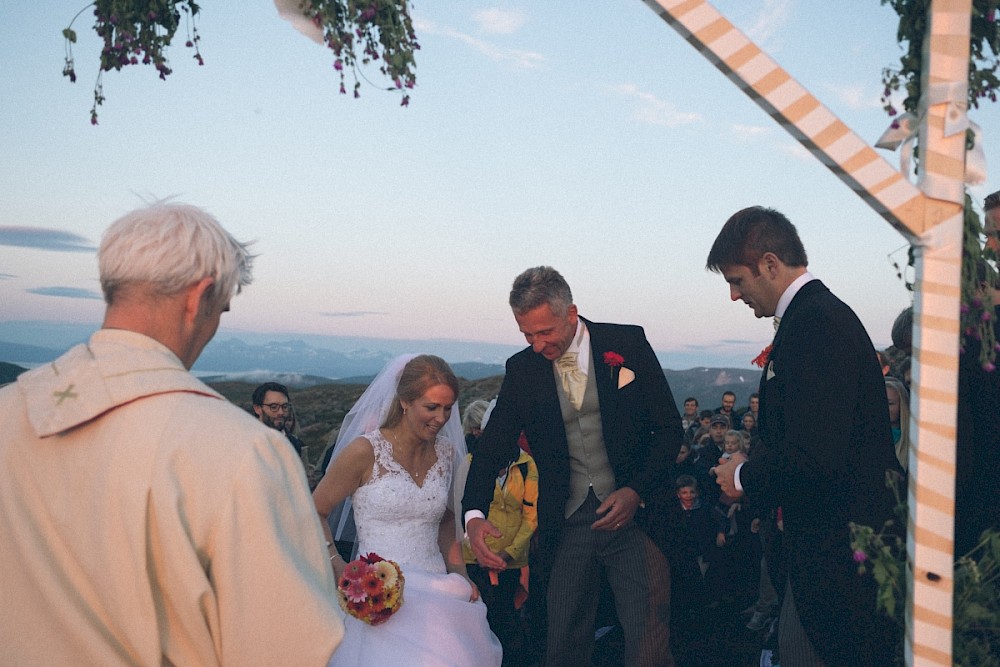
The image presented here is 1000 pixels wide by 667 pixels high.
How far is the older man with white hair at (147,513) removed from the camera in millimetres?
1787

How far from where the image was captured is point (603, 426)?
454cm

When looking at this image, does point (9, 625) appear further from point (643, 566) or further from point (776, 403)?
point (643, 566)

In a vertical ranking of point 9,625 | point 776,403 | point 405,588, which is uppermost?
point 776,403

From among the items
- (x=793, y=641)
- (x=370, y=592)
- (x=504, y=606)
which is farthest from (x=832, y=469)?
(x=504, y=606)

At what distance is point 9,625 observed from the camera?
1850 mm

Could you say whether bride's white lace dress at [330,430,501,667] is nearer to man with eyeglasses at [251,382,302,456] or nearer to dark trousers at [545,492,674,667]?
dark trousers at [545,492,674,667]

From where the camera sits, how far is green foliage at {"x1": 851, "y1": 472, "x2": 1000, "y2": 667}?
8.66 ft

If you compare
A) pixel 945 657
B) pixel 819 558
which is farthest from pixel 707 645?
pixel 945 657

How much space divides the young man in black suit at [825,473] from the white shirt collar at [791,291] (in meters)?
0.06

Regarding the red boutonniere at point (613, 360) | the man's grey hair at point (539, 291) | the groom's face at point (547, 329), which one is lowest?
the red boutonniere at point (613, 360)

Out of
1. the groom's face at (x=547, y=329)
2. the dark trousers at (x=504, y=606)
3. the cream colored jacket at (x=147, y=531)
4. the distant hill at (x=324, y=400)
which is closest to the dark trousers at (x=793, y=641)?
the groom's face at (x=547, y=329)

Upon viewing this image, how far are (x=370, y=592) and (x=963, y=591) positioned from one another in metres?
2.52

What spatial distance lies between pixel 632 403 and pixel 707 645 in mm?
3757

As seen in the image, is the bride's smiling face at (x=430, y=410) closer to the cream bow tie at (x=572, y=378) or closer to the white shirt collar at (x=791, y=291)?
the cream bow tie at (x=572, y=378)
